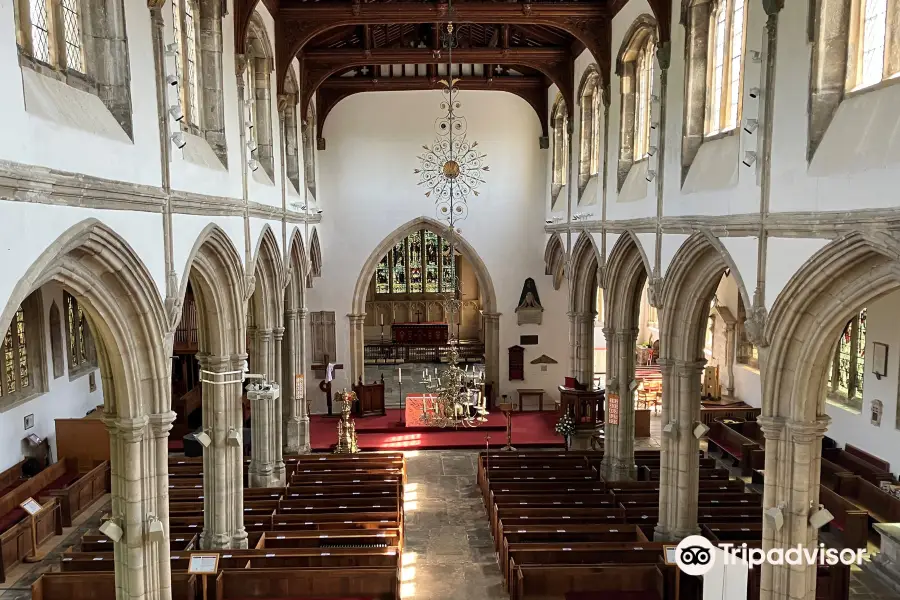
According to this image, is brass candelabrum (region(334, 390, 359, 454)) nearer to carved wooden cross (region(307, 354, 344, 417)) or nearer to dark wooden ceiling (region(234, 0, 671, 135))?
carved wooden cross (region(307, 354, 344, 417))

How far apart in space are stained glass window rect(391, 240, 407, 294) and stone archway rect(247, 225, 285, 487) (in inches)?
590

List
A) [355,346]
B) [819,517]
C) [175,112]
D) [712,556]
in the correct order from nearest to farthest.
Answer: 1. [712,556]
2. [819,517]
3. [175,112]
4. [355,346]

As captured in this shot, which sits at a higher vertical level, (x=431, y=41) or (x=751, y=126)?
(x=431, y=41)

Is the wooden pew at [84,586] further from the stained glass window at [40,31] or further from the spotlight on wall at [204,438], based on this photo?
the stained glass window at [40,31]

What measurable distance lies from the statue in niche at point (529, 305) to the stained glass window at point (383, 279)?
9.25 metres

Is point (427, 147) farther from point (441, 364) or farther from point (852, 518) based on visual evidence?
point (852, 518)

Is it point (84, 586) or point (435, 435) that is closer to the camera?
point (84, 586)

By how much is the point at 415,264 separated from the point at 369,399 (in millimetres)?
10072

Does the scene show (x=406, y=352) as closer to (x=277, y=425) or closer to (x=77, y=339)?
(x=77, y=339)

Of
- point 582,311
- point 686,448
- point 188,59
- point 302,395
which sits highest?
point 188,59

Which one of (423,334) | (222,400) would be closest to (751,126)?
(222,400)

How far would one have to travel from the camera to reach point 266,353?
48.6 feet

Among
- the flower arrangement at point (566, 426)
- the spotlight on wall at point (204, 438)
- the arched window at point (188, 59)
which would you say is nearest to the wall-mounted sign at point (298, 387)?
the flower arrangement at point (566, 426)

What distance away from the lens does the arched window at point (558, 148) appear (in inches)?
818
